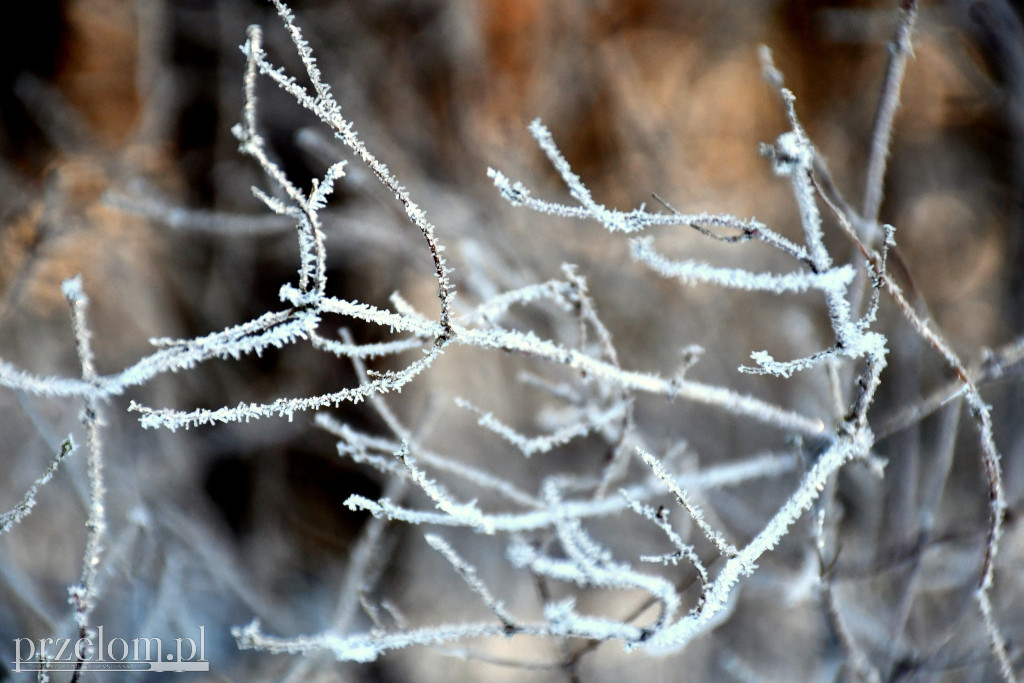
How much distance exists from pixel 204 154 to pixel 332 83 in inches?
20.3

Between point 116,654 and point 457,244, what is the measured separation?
118 centimetres

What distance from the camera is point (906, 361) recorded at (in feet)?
5.27

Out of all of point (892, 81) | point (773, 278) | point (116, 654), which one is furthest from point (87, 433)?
point (116, 654)

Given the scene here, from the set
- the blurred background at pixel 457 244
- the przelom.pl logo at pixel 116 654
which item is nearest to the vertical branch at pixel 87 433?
the przelom.pl logo at pixel 116 654

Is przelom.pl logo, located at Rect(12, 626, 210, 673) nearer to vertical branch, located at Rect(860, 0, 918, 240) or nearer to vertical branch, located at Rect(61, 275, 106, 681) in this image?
vertical branch, located at Rect(61, 275, 106, 681)

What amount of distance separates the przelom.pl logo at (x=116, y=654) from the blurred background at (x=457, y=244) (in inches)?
2.9

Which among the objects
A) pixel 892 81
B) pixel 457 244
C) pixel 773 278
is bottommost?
pixel 773 278

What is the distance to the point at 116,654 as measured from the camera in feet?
4.16

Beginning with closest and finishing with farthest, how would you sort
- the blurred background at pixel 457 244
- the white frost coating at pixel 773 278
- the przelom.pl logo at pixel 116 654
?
the white frost coating at pixel 773 278 → the przelom.pl logo at pixel 116 654 → the blurred background at pixel 457 244

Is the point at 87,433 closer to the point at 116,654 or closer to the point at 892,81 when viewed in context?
the point at 892,81

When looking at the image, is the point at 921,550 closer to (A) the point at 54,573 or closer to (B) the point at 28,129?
(A) the point at 54,573

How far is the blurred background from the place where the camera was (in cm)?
145

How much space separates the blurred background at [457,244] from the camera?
57.0 inches

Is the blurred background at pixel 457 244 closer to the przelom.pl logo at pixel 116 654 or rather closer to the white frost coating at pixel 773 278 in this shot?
the przelom.pl logo at pixel 116 654
